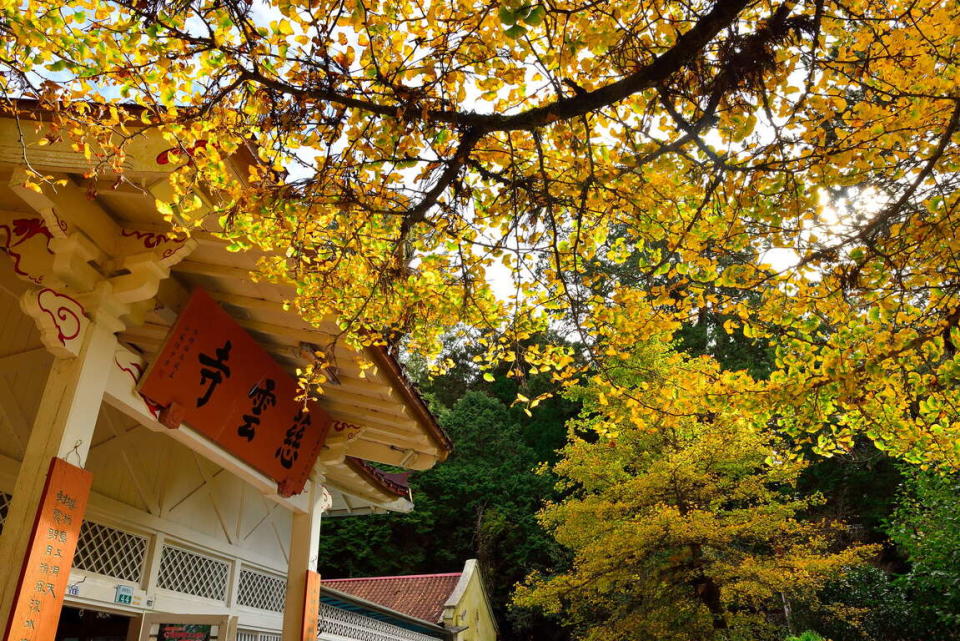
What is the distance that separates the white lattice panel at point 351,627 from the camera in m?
8.34

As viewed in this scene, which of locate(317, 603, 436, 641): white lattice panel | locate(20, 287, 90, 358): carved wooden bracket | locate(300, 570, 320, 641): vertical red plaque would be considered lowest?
locate(300, 570, 320, 641): vertical red plaque

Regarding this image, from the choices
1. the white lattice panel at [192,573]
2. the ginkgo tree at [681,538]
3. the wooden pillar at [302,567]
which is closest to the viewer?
the wooden pillar at [302,567]

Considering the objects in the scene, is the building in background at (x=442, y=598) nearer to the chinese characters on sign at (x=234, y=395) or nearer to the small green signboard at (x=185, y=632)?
the chinese characters on sign at (x=234, y=395)

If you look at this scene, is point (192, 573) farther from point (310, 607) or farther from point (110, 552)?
point (310, 607)

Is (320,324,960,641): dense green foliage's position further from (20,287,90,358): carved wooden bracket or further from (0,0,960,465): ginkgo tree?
(20,287,90,358): carved wooden bracket

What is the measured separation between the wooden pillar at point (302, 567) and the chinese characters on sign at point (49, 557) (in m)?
3.13

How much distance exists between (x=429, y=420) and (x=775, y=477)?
9.57 m

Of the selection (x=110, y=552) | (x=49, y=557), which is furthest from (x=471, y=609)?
(x=49, y=557)

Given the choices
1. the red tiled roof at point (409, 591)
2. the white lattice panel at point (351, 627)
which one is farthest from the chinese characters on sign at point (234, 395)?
the red tiled roof at point (409, 591)

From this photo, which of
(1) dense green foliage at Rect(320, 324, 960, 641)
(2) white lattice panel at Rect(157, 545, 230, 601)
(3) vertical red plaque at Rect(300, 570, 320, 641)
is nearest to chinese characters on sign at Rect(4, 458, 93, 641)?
(2) white lattice panel at Rect(157, 545, 230, 601)

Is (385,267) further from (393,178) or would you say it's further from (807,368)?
(807,368)

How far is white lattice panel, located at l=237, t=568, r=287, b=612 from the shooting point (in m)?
7.29

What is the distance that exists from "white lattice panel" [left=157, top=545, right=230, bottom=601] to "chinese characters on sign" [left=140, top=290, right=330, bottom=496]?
1269mm

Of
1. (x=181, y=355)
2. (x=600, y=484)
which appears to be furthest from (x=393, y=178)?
(x=600, y=484)
